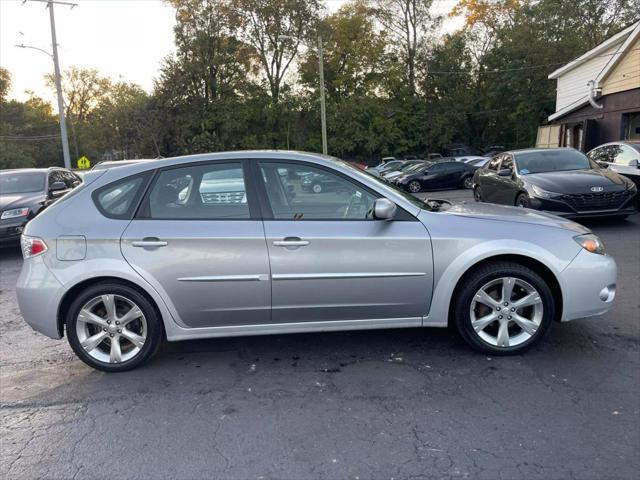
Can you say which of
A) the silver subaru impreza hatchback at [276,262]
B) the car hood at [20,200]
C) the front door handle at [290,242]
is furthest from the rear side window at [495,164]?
the car hood at [20,200]

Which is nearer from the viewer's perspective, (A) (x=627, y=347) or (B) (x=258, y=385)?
(B) (x=258, y=385)

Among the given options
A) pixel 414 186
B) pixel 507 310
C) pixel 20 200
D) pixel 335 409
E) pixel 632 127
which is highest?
pixel 632 127

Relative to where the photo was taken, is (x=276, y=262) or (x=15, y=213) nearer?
(x=276, y=262)

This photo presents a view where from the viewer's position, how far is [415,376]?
3.64 meters

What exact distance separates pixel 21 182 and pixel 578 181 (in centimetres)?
1045

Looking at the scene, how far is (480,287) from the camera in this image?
12.5 ft

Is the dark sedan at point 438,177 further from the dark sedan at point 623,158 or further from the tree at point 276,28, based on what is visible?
the tree at point 276,28

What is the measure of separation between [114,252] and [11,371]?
4.71 feet

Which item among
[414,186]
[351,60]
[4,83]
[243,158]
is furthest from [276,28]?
[243,158]

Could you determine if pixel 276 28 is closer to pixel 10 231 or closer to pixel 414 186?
pixel 414 186

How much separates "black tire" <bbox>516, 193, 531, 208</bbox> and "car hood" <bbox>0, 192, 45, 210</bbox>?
29.2 ft

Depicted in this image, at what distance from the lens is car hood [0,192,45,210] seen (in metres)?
8.79

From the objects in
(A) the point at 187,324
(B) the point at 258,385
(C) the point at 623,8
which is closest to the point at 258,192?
(A) the point at 187,324

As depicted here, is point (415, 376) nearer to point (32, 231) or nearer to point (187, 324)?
point (187, 324)
